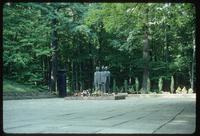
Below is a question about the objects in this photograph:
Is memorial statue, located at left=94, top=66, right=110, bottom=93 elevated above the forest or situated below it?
below

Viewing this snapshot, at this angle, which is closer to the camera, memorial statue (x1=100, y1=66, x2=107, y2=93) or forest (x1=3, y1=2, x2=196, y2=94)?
forest (x1=3, y1=2, x2=196, y2=94)

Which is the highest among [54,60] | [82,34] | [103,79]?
[82,34]

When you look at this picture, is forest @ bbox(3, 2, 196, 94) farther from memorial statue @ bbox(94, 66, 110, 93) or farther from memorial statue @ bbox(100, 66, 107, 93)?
memorial statue @ bbox(100, 66, 107, 93)

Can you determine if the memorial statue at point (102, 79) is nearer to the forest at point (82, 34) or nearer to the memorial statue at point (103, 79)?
the memorial statue at point (103, 79)

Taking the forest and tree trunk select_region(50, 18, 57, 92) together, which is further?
tree trunk select_region(50, 18, 57, 92)

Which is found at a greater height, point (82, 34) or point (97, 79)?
point (82, 34)

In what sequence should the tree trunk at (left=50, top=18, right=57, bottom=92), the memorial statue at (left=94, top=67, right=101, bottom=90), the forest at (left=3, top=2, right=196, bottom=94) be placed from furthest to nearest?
the memorial statue at (left=94, top=67, right=101, bottom=90) < the tree trunk at (left=50, top=18, right=57, bottom=92) < the forest at (left=3, top=2, right=196, bottom=94)

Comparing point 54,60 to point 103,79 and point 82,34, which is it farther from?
point 103,79

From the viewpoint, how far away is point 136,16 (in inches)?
297

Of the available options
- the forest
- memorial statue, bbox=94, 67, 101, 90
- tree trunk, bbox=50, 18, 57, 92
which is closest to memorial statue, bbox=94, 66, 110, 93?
memorial statue, bbox=94, 67, 101, 90

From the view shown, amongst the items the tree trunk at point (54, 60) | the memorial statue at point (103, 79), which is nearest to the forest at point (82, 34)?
the tree trunk at point (54, 60)

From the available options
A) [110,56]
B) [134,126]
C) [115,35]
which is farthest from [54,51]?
[134,126]

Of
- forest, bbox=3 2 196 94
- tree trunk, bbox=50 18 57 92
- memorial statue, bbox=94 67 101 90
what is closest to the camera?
forest, bbox=3 2 196 94

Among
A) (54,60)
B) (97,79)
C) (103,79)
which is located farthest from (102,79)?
(54,60)
